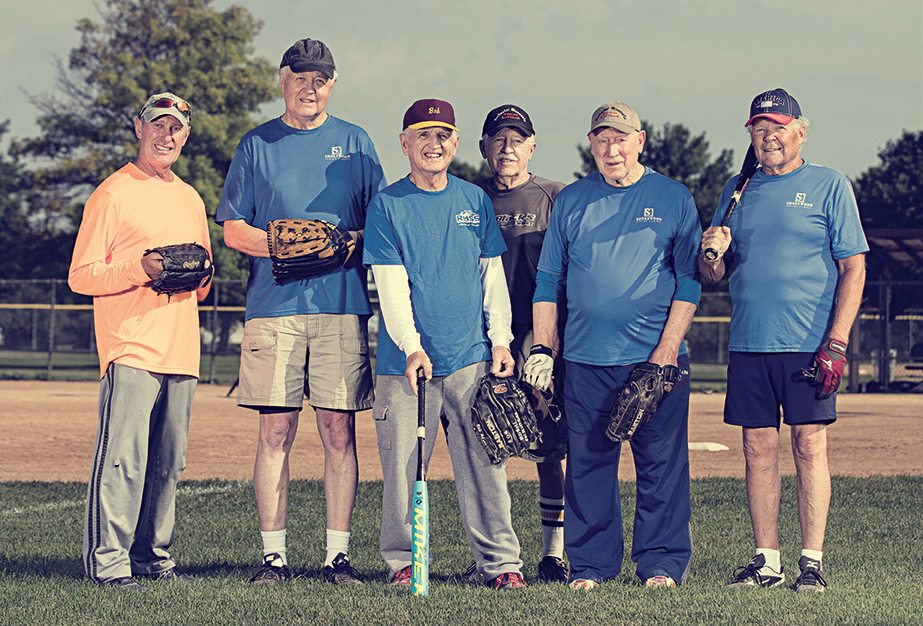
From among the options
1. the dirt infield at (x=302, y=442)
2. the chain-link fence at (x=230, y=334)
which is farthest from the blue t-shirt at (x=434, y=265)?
the chain-link fence at (x=230, y=334)

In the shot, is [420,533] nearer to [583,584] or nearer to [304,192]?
[583,584]

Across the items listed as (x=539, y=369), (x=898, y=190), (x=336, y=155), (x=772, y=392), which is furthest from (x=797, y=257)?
(x=898, y=190)

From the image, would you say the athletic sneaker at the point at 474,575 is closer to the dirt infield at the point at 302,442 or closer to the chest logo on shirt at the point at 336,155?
the chest logo on shirt at the point at 336,155

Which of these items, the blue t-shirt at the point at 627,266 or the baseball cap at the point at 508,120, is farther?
the baseball cap at the point at 508,120

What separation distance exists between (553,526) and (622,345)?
1.15 m

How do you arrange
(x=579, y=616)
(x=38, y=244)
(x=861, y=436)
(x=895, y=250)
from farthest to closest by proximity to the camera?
(x=38, y=244) < (x=895, y=250) < (x=861, y=436) < (x=579, y=616)

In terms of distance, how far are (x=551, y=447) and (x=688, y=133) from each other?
154 feet

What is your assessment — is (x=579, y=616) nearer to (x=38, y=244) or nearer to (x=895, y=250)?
(x=895, y=250)

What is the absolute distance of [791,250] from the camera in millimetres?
4516

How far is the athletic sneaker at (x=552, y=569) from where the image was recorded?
4.80m

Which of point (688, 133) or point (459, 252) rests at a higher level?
point (688, 133)

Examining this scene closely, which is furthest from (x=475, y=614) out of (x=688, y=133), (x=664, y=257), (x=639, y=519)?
(x=688, y=133)

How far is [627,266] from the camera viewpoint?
4508 millimetres

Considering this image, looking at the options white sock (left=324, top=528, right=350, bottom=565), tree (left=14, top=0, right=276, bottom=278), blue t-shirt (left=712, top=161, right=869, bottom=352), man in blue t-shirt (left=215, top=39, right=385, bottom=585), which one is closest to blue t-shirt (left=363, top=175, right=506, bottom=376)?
man in blue t-shirt (left=215, top=39, right=385, bottom=585)
